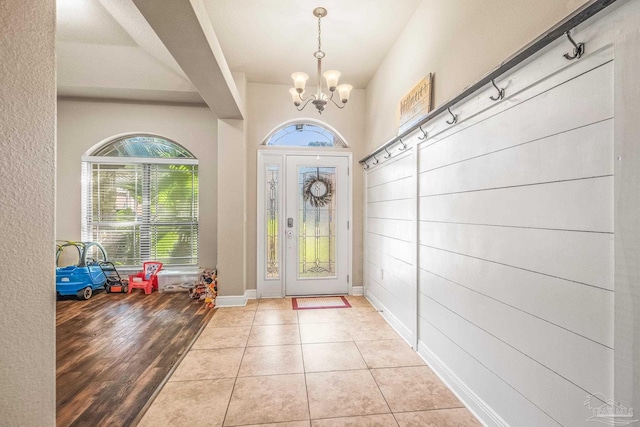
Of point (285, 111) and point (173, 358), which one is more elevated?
point (285, 111)

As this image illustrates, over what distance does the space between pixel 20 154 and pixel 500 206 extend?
1.82 meters

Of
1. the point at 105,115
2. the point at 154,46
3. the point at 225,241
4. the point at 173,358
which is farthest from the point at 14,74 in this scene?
the point at 105,115

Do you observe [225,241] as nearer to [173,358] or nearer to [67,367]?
[173,358]

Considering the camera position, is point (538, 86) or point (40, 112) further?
point (538, 86)

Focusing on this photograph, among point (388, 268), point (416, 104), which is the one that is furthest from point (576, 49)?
point (388, 268)

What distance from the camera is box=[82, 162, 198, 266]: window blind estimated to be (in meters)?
4.40

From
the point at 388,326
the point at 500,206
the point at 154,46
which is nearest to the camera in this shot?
the point at 500,206

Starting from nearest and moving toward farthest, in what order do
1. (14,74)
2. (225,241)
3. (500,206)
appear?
(14,74) < (500,206) < (225,241)

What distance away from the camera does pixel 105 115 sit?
432cm

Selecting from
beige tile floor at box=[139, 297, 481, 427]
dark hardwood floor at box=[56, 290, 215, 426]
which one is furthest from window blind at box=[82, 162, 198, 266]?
beige tile floor at box=[139, 297, 481, 427]

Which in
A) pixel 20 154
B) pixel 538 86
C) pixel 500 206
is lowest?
pixel 500 206

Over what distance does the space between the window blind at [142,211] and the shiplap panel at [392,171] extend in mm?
2802

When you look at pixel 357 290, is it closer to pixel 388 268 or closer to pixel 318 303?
pixel 318 303

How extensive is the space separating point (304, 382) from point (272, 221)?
231 cm
